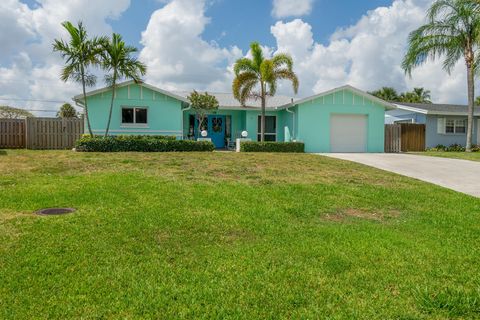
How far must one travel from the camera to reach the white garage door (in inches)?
874

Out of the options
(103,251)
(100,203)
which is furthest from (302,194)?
(103,251)

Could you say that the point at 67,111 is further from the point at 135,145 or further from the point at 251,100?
the point at 135,145

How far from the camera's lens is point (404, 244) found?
5.12 m

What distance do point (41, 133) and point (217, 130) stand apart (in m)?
10.5

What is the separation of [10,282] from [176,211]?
3.02 meters

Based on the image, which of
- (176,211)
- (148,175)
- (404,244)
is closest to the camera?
(404,244)

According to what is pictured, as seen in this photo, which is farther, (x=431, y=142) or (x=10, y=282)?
(x=431, y=142)

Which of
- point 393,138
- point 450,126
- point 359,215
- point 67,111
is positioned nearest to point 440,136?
point 450,126

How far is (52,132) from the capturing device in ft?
64.6

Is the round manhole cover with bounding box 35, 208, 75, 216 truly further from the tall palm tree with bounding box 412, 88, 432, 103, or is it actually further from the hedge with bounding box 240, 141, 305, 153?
the tall palm tree with bounding box 412, 88, 432, 103

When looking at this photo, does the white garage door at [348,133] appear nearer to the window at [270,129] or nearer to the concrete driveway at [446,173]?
the window at [270,129]

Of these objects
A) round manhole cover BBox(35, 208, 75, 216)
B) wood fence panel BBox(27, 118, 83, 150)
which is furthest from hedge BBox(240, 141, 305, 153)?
round manhole cover BBox(35, 208, 75, 216)

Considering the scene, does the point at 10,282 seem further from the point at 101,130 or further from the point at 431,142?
the point at 431,142

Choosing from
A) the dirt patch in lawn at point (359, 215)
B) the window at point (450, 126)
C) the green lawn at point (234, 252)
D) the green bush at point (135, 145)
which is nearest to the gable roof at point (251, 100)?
the green bush at point (135, 145)
